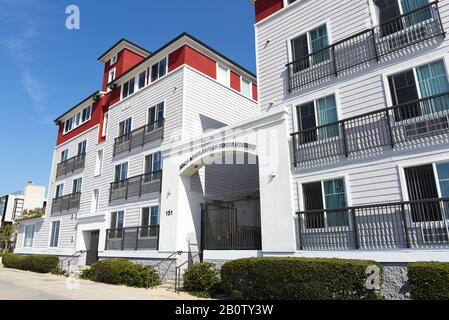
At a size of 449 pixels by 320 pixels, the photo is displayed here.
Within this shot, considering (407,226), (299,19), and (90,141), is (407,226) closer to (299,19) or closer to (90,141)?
(299,19)

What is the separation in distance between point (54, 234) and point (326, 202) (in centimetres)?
2461

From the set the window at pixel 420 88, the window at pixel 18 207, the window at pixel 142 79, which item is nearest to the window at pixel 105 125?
the window at pixel 142 79

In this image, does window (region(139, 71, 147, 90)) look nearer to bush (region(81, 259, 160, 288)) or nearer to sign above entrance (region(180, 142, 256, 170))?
sign above entrance (region(180, 142, 256, 170))

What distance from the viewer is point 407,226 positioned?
9.91 meters

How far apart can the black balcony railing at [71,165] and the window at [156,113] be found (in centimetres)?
904

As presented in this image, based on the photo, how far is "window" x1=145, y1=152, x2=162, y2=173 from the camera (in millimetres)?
19603

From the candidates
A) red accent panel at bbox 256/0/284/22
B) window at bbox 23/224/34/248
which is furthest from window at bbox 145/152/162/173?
window at bbox 23/224/34/248

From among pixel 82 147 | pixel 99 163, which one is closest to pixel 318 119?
pixel 99 163

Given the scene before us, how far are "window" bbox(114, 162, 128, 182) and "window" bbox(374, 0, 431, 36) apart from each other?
54.2 feet

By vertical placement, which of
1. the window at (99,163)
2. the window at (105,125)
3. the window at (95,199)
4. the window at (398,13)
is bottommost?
the window at (95,199)

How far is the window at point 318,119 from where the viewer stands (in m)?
12.7

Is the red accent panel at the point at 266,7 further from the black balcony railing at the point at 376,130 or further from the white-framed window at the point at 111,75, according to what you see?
the white-framed window at the point at 111,75

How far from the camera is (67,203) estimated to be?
89.5ft

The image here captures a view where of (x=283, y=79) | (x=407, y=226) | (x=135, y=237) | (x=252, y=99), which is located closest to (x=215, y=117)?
(x=252, y=99)
